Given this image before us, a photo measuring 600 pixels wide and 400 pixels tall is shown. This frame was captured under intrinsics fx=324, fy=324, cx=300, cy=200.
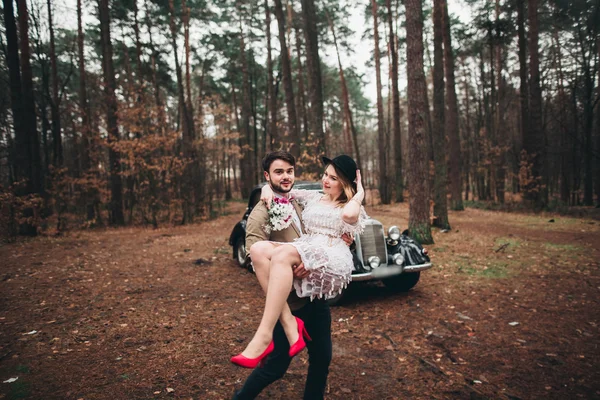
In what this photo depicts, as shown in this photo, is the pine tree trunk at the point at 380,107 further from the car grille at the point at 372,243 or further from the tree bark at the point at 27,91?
the tree bark at the point at 27,91

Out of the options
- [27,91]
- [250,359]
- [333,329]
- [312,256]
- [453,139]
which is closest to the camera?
[250,359]

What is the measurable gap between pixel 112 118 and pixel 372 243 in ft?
38.0

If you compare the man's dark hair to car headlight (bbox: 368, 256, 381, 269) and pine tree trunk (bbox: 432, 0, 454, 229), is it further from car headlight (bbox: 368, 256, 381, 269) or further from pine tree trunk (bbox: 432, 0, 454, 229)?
pine tree trunk (bbox: 432, 0, 454, 229)

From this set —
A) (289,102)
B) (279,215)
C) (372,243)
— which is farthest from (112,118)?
(279,215)

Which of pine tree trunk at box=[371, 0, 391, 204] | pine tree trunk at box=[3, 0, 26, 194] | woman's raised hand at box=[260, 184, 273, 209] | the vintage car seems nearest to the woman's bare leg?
woman's raised hand at box=[260, 184, 273, 209]

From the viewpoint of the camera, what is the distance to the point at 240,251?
23.6ft

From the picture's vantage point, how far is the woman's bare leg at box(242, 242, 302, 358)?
178 cm

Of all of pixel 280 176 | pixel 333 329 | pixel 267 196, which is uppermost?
pixel 280 176

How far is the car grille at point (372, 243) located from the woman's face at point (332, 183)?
2.74 m

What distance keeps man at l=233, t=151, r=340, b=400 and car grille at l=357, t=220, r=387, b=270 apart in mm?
2760

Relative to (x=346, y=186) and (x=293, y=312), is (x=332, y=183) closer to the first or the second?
(x=346, y=186)

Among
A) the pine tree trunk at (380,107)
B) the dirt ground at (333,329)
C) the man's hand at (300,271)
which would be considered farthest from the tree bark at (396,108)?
the man's hand at (300,271)

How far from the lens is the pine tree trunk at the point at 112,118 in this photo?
39.9 ft

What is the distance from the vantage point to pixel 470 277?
5.99 metres
